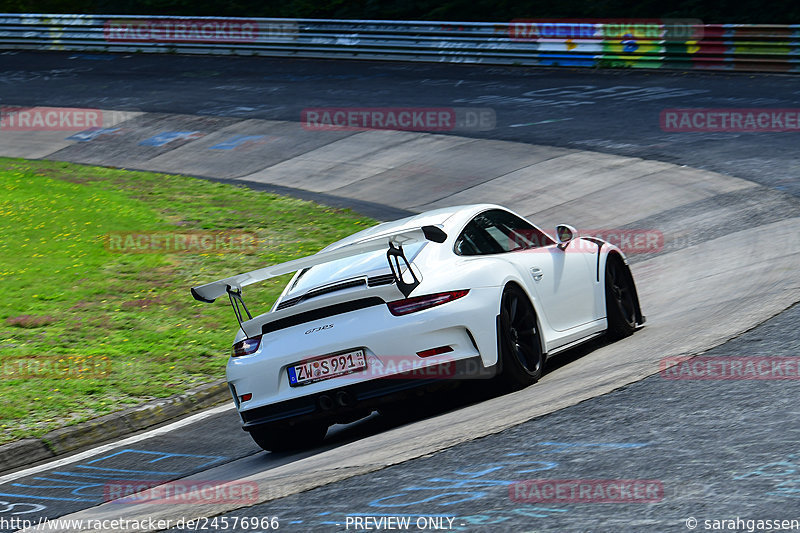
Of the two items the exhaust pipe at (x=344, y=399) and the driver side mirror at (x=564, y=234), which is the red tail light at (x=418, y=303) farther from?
the driver side mirror at (x=564, y=234)

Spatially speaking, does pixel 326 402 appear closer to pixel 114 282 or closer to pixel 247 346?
pixel 247 346

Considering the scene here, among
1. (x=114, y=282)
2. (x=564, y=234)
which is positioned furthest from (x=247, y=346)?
(x=114, y=282)

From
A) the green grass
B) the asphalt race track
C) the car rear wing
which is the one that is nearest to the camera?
the asphalt race track

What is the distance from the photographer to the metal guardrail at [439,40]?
23.5 metres

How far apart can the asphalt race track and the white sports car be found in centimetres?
28

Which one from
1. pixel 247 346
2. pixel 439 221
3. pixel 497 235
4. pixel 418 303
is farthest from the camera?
pixel 497 235

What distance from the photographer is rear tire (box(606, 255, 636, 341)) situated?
907 cm

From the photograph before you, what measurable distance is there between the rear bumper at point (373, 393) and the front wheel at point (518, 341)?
22cm

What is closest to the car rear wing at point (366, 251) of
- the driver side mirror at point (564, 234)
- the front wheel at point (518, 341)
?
the front wheel at point (518, 341)

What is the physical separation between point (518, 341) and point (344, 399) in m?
1.38

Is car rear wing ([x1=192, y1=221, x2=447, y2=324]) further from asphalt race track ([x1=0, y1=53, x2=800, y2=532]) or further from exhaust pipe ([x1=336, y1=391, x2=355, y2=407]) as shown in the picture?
asphalt race track ([x1=0, y1=53, x2=800, y2=532])

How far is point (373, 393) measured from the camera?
23.0 feet

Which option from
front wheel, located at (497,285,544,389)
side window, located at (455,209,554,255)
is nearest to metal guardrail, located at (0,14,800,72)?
side window, located at (455,209,554,255)

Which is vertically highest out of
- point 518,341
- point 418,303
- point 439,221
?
point 439,221
